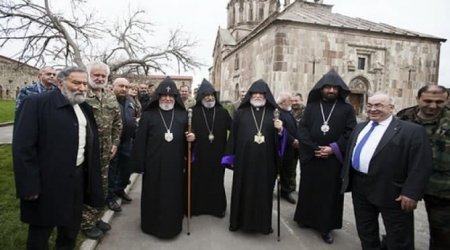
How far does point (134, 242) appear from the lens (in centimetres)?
403

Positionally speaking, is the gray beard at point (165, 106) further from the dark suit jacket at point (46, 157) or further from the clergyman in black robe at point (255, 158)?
the dark suit jacket at point (46, 157)

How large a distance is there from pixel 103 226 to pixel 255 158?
88.2 inches

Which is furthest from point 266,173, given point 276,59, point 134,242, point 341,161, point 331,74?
point 276,59

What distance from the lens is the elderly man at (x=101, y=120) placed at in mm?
3926

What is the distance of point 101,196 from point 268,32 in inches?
670

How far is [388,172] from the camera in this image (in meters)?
3.26

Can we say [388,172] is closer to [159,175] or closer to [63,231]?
[159,175]

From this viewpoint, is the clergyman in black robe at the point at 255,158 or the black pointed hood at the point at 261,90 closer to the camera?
the clergyman in black robe at the point at 255,158

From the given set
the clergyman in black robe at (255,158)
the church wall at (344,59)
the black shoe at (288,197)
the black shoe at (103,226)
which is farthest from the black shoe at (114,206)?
the church wall at (344,59)

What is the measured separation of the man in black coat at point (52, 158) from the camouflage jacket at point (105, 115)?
3.10 feet

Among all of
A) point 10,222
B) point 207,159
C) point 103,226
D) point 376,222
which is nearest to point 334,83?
point 376,222

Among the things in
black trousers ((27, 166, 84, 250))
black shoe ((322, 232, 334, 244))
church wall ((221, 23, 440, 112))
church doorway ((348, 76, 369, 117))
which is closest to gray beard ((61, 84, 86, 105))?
black trousers ((27, 166, 84, 250))

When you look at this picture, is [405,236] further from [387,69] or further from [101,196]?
[387,69]

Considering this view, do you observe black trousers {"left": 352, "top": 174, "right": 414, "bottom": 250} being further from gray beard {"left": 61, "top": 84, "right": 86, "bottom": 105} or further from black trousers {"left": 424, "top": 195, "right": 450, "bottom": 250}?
gray beard {"left": 61, "top": 84, "right": 86, "bottom": 105}
